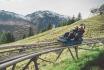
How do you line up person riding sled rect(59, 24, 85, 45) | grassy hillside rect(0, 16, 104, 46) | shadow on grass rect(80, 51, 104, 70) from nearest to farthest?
shadow on grass rect(80, 51, 104, 70) < person riding sled rect(59, 24, 85, 45) < grassy hillside rect(0, 16, 104, 46)

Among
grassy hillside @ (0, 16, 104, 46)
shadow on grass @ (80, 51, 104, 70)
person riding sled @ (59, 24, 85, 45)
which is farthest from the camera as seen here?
grassy hillside @ (0, 16, 104, 46)

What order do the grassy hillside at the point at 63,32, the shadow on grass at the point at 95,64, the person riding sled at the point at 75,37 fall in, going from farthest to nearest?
the grassy hillside at the point at 63,32, the person riding sled at the point at 75,37, the shadow on grass at the point at 95,64

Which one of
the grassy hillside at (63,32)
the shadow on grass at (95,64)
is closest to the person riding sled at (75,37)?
the shadow on grass at (95,64)

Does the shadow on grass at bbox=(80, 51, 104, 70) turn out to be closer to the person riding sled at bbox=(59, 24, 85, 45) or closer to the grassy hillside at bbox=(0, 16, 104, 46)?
the person riding sled at bbox=(59, 24, 85, 45)

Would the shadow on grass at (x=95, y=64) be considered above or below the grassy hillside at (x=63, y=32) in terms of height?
above

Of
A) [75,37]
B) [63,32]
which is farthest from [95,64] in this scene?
[63,32]

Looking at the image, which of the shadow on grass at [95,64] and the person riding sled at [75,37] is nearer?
the shadow on grass at [95,64]

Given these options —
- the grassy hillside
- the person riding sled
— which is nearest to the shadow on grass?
the person riding sled

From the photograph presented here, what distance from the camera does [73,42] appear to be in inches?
1039

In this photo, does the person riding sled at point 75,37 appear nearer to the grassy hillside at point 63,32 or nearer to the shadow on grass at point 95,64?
the shadow on grass at point 95,64

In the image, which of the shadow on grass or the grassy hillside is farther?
the grassy hillside

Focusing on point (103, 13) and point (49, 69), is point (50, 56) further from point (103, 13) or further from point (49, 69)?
point (103, 13)

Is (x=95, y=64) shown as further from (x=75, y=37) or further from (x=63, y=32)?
(x=63, y=32)

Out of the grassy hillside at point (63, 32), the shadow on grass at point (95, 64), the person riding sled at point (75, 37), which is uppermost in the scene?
the person riding sled at point (75, 37)
